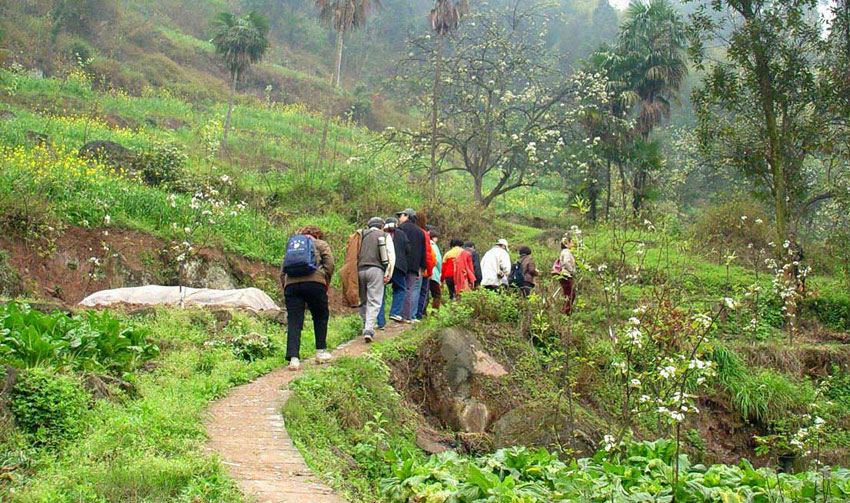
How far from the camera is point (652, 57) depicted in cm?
2670

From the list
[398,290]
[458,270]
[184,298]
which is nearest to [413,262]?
[398,290]

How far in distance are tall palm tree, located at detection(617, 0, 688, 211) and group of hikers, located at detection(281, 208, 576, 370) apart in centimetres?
1521

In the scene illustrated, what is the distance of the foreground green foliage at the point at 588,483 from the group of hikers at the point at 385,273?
200cm

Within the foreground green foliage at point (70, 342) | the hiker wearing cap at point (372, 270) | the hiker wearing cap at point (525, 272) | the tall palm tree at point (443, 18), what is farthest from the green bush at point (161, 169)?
the foreground green foliage at point (70, 342)

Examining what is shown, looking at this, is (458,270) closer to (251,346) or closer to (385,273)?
(385,273)

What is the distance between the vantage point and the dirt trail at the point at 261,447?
15.7ft

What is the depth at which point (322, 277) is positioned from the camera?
862 centimetres

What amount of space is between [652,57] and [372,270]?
20145 mm

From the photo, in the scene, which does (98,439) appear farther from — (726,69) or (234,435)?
(726,69)

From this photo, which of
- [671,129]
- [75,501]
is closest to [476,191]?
[75,501]

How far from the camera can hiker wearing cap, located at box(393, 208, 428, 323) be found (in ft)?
36.7

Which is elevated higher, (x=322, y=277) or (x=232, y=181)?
(x=232, y=181)

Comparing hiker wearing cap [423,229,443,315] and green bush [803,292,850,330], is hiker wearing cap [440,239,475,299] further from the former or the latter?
green bush [803,292,850,330]

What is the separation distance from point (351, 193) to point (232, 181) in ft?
11.1
